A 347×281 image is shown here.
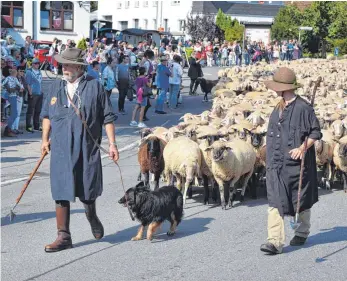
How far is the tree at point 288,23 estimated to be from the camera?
56250 mm

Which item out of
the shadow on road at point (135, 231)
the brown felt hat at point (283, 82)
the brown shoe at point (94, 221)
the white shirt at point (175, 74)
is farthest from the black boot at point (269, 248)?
the white shirt at point (175, 74)

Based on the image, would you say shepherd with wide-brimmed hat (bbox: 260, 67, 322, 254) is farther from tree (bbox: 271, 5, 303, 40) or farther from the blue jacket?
tree (bbox: 271, 5, 303, 40)

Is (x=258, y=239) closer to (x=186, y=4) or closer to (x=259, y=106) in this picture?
(x=259, y=106)

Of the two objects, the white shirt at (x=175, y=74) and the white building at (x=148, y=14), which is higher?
the white building at (x=148, y=14)

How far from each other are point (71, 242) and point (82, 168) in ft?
2.64

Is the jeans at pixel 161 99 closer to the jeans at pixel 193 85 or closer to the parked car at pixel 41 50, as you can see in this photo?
the jeans at pixel 193 85

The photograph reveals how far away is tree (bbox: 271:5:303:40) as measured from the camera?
56250 mm

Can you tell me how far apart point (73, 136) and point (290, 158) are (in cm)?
222

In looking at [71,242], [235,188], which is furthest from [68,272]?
[235,188]

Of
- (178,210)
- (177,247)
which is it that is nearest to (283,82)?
(178,210)

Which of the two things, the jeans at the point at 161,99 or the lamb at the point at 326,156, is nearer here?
the lamb at the point at 326,156

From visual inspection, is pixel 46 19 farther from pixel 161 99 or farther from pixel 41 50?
pixel 161 99

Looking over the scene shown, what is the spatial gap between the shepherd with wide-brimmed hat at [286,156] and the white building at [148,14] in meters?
64.9

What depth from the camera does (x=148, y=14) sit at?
254 ft
